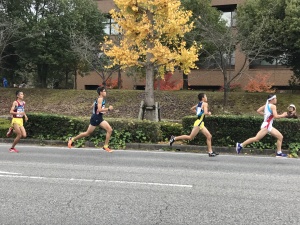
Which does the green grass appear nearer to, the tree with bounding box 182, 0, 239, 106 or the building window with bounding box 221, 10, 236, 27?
the tree with bounding box 182, 0, 239, 106

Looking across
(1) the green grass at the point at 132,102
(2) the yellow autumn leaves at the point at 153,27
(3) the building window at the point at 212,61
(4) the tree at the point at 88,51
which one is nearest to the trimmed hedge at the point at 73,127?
(2) the yellow autumn leaves at the point at 153,27

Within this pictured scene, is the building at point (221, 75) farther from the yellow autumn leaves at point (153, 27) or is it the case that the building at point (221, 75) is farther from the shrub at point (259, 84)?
the yellow autumn leaves at point (153, 27)

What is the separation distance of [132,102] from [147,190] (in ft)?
63.6

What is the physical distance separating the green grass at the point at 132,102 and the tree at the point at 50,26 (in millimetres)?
2764

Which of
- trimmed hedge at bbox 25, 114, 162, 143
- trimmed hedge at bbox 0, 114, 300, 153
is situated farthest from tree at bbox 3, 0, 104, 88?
trimmed hedge at bbox 25, 114, 162, 143

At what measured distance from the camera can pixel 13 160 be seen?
29.1ft

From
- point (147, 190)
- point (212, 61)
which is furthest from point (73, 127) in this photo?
point (212, 61)

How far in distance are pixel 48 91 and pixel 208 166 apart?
2269 centimetres

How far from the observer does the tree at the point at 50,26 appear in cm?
2642

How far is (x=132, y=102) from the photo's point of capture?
25.2 m

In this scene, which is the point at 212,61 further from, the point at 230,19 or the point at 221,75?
the point at 221,75

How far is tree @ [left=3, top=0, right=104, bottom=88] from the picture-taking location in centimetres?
2642

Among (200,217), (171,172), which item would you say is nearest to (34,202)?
→ (200,217)

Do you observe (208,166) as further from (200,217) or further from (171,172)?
(200,217)
